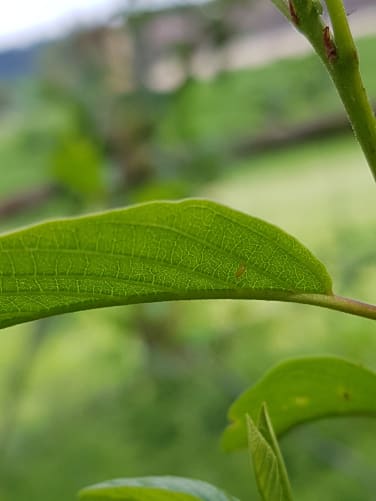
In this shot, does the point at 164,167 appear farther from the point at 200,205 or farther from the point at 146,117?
the point at 200,205

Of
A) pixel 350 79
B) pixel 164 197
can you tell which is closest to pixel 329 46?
pixel 350 79

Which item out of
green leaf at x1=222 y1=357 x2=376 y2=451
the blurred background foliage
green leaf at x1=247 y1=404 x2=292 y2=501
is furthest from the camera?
the blurred background foliage

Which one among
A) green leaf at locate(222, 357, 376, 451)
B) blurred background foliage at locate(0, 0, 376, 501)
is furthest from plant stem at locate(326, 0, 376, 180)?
blurred background foliage at locate(0, 0, 376, 501)

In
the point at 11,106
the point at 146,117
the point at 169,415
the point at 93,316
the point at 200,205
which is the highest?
the point at 11,106

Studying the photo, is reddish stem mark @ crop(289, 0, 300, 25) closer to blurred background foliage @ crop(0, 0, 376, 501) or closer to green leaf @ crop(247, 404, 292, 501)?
green leaf @ crop(247, 404, 292, 501)

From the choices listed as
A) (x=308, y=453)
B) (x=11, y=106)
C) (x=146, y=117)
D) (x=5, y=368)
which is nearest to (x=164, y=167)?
(x=146, y=117)

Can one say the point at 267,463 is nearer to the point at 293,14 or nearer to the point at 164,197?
the point at 293,14

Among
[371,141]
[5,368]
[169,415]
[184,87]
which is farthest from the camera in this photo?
[5,368]
